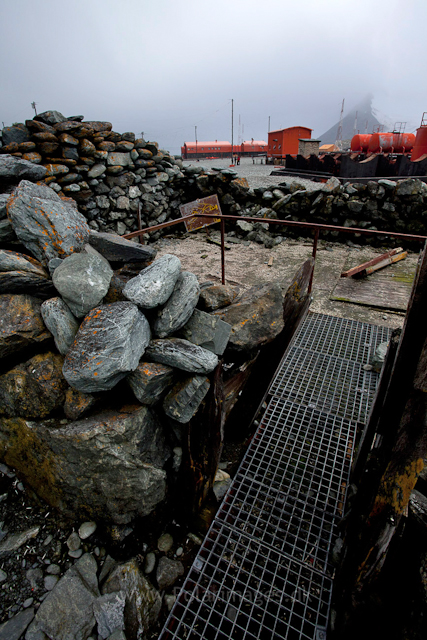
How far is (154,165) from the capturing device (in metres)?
8.00

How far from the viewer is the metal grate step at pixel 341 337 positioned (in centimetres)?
329

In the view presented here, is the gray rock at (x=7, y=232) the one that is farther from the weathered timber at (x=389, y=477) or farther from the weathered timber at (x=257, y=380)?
the weathered timber at (x=389, y=477)

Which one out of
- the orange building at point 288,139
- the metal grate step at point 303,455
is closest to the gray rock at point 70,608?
the metal grate step at point 303,455

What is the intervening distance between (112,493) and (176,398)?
618 millimetres

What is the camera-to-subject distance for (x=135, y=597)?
1.62 m

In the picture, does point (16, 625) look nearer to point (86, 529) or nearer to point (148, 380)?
point (86, 529)

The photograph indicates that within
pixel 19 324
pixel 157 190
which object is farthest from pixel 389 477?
pixel 157 190

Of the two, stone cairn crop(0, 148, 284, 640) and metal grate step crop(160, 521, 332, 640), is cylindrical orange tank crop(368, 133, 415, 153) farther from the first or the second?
metal grate step crop(160, 521, 332, 640)

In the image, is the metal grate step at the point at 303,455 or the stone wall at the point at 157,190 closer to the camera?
the metal grate step at the point at 303,455

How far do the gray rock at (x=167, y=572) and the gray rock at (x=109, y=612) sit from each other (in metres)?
0.21

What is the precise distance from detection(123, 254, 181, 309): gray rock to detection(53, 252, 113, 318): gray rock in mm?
170

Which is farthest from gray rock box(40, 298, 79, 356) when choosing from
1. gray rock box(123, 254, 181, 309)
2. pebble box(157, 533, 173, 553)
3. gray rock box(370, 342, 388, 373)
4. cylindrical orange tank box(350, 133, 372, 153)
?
cylindrical orange tank box(350, 133, 372, 153)

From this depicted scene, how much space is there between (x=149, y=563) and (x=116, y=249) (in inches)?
76.5

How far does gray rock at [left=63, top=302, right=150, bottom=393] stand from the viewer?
1513 millimetres
